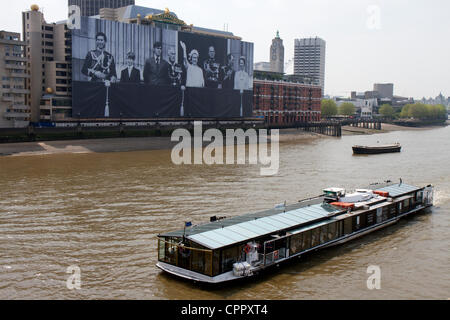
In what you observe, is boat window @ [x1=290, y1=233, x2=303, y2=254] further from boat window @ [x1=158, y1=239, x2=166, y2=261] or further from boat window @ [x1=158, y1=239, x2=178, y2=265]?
boat window @ [x1=158, y1=239, x2=166, y2=261]

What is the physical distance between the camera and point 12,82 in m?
73.9

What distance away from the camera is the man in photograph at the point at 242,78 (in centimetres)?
11707

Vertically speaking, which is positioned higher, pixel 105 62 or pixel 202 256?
pixel 105 62

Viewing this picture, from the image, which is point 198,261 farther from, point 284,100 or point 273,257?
point 284,100

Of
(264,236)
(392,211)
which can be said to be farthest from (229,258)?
(392,211)

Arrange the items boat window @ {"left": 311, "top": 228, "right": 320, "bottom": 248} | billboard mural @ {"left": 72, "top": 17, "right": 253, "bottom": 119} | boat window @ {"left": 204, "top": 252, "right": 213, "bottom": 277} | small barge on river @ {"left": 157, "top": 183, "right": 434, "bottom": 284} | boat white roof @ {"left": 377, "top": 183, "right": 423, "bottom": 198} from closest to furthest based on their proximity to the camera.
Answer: boat window @ {"left": 204, "top": 252, "right": 213, "bottom": 277}, small barge on river @ {"left": 157, "top": 183, "right": 434, "bottom": 284}, boat window @ {"left": 311, "top": 228, "right": 320, "bottom": 248}, boat white roof @ {"left": 377, "top": 183, "right": 423, "bottom": 198}, billboard mural @ {"left": 72, "top": 17, "right": 253, "bottom": 119}

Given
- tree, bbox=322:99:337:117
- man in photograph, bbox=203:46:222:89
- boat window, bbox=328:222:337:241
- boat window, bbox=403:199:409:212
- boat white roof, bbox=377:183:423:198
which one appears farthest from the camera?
tree, bbox=322:99:337:117

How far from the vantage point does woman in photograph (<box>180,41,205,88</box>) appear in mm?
103312

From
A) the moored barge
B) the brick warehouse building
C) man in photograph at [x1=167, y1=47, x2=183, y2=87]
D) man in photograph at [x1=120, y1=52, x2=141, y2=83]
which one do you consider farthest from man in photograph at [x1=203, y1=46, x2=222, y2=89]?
the moored barge

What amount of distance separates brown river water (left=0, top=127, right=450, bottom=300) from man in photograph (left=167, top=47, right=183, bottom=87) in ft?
167

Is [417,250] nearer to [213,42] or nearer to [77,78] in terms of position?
[77,78]
